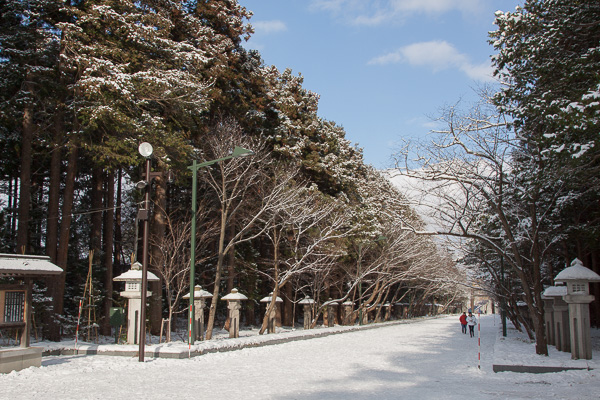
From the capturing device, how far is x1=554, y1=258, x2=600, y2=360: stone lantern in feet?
46.9

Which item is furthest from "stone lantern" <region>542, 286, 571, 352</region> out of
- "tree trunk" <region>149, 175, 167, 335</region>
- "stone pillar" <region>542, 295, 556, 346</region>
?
"tree trunk" <region>149, 175, 167, 335</region>

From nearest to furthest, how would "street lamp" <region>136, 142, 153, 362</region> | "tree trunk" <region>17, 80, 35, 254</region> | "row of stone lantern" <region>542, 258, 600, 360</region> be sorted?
"street lamp" <region>136, 142, 153, 362</region>
"row of stone lantern" <region>542, 258, 600, 360</region>
"tree trunk" <region>17, 80, 35, 254</region>

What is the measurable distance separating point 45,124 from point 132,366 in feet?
37.2

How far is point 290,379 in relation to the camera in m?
11.5

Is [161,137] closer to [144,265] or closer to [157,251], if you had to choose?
[157,251]

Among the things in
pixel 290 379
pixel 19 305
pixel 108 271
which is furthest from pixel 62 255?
pixel 290 379

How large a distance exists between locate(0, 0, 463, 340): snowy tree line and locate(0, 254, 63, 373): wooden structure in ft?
14.8

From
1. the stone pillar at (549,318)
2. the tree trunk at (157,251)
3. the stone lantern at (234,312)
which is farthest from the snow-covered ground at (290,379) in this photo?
the tree trunk at (157,251)

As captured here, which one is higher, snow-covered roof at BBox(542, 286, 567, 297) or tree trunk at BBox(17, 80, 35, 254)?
tree trunk at BBox(17, 80, 35, 254)

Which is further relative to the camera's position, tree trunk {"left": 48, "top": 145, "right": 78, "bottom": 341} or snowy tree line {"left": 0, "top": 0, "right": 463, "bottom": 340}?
tree trunk {"left": 48, "top": 145, "right": 78, "bottom": 341}

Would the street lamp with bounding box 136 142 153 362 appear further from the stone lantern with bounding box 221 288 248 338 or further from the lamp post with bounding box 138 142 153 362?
the stone lantern with bounding box 221 288 248 338

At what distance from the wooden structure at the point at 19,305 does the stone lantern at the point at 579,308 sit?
1334cm

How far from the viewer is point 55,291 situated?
19.5 m

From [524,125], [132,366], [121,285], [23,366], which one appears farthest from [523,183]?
[121,285]
